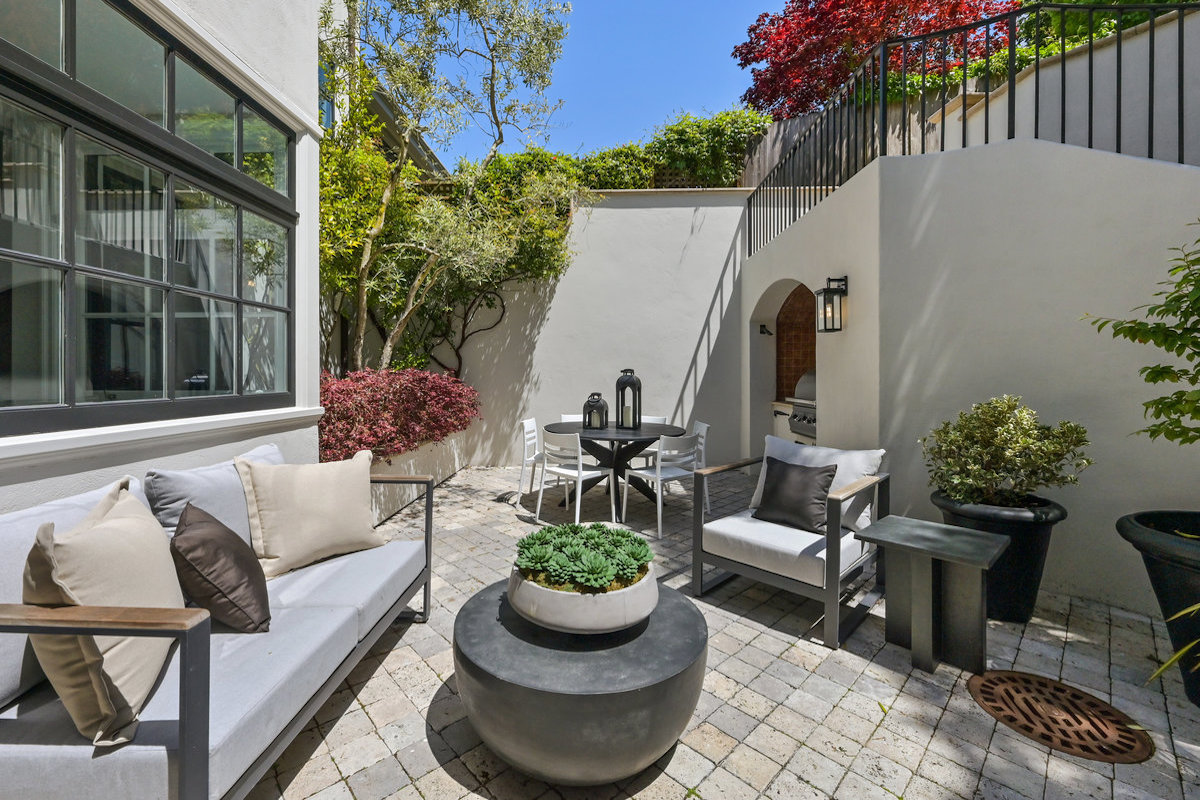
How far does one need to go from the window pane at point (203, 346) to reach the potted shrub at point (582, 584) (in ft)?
6.76

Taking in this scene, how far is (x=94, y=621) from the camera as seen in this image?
4.03 ft

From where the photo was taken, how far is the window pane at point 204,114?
252 cm

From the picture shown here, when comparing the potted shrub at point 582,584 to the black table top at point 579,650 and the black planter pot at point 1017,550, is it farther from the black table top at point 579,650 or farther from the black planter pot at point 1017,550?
the black planter pot at point 1017,550

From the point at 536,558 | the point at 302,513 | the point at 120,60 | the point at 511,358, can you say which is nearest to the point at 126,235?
the point at 120,60

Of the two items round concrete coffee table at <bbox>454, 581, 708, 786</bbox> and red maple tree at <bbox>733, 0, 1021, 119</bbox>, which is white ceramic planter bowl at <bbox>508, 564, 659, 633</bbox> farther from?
red maple tree at <bbox>733, 0, 1021, 119</bbox>

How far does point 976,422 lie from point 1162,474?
3.34 ft

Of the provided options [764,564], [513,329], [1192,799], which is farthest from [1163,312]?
[513,329]

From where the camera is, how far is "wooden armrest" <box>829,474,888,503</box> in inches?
105

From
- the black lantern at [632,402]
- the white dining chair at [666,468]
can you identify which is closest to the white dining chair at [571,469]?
the white dining chair at [666,468]

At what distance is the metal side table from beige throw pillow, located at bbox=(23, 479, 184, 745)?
281 cm

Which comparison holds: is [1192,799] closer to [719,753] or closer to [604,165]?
[719,753]

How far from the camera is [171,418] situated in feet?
8.14

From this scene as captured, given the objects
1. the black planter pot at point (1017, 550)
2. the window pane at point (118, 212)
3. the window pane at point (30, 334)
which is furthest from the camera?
the black planter pot at point (1017, 550)

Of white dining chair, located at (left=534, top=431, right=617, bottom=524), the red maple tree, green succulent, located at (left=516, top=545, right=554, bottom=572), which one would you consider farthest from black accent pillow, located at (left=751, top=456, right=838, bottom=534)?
the red maple tree
